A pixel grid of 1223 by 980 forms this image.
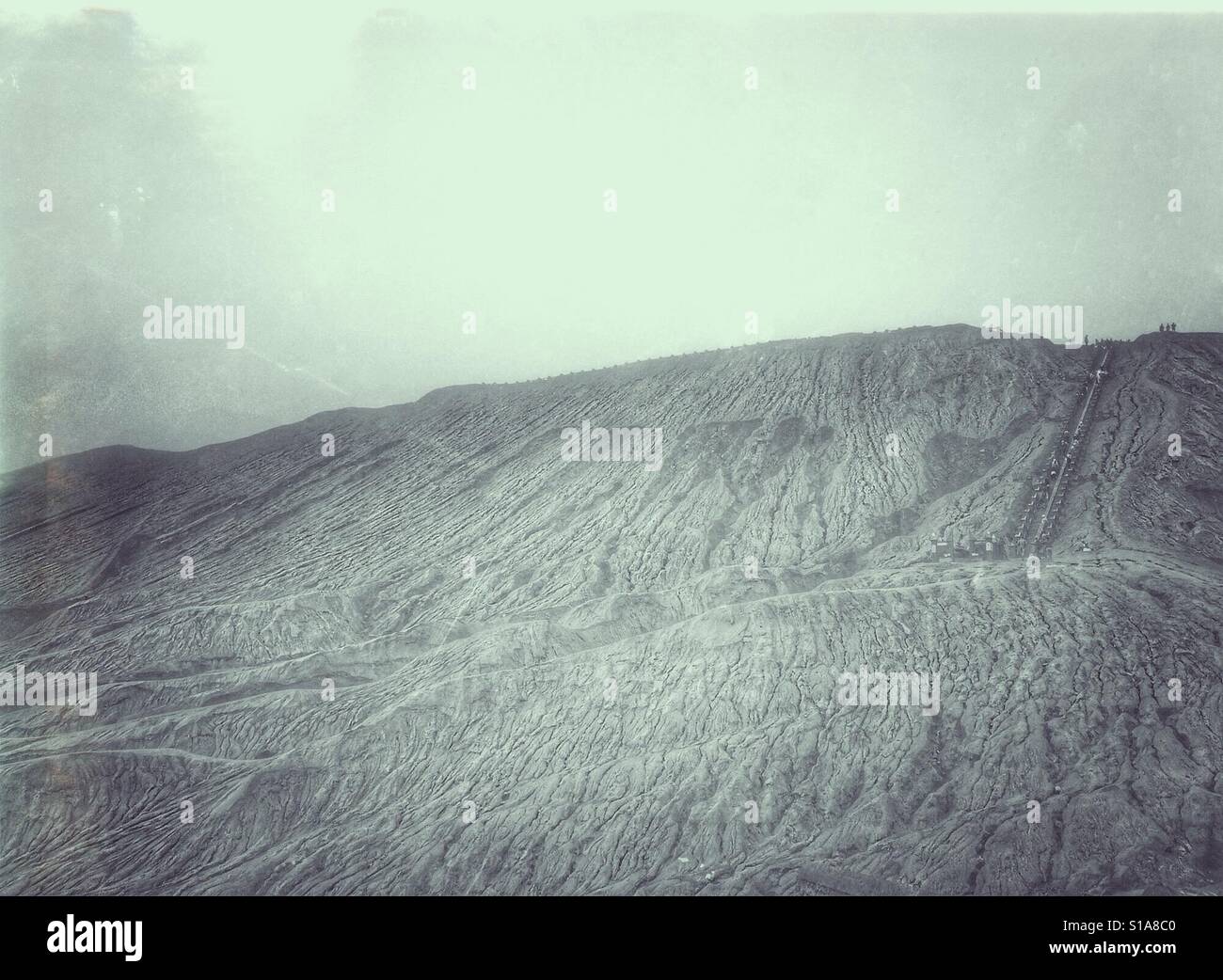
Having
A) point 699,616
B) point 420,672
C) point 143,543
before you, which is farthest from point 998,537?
point 143,543

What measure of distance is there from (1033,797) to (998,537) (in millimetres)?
15449

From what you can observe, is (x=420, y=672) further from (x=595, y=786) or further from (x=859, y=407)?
(x=859, y=407)

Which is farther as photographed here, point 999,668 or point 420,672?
point 420,672

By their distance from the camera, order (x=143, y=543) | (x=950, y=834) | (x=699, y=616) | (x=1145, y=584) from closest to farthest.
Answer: (x=950, y=834), (x=1145, y=584), (x=699, y=616), (x=143, y=543)

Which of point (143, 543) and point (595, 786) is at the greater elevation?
point (143, 543)

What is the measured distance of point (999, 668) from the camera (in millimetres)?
42781

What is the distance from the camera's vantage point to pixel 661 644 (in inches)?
1921

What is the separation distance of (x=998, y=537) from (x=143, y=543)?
42093mm

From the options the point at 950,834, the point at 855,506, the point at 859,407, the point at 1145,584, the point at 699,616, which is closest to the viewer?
the point at 950,834

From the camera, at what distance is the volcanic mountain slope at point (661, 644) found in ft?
127

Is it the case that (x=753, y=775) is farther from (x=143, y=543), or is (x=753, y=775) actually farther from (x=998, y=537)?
(x=143, y=543)

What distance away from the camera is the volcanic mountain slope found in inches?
1529

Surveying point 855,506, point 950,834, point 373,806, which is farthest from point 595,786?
point 855,506

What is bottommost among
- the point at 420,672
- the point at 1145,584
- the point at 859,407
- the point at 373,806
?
the point at 373,806
